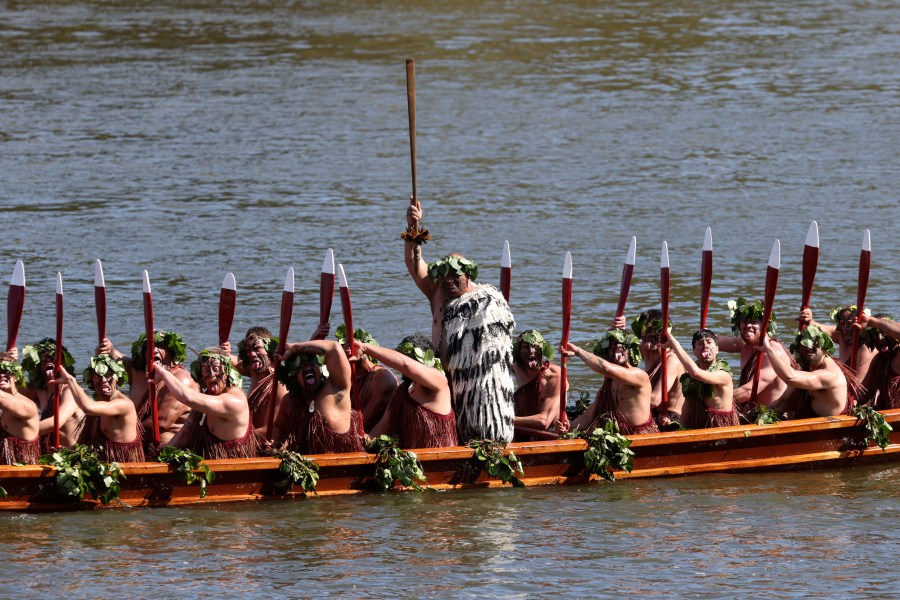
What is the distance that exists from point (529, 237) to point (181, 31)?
1813 cm

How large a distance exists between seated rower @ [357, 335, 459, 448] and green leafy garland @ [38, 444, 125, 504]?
6.72 feet

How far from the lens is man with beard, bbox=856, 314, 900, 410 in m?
14.7

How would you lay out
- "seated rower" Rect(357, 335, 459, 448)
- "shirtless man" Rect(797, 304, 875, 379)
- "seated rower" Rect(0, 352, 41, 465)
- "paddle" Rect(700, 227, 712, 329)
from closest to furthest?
"seated rower" Rect(0, 352, 41, 465), "seated rower" Rect(357, 335, 459, 448), "paddle" Rect(700, 227, 712, 329), "shirtless man" Rect(797, 304, 875, 379)

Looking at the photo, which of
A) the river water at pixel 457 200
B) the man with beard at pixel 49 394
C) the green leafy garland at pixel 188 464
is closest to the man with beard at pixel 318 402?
the river water at pixel 457 200

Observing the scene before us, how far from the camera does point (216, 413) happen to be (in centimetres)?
1266

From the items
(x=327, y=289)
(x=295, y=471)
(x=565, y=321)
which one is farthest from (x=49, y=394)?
(x=565, y=321)

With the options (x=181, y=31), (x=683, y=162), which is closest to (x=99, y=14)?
(x=181, y=31)

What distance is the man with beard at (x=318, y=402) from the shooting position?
1276 cm

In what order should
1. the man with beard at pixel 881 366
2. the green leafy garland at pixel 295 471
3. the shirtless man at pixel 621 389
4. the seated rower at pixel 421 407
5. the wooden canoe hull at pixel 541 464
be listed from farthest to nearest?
the man with beard at pixel 881 366 < the shirtless man at pixel 621 389 < the seated rower at pixel 421 407 < the green leafy garland at pixel 295 471 < the wooden canoe hull at pixel 541 464

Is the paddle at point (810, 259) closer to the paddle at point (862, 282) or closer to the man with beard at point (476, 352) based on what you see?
the paddle at point (862, 282)

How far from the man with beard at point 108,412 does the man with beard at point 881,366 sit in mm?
6197

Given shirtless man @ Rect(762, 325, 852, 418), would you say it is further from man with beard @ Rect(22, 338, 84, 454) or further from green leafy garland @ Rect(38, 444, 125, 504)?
man with beard @ Rect(22, 338, 84, 454)

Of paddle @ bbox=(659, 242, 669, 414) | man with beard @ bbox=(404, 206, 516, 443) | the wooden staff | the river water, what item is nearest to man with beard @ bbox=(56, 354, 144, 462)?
the river water

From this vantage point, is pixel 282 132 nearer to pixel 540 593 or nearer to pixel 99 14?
pixel 99 14
